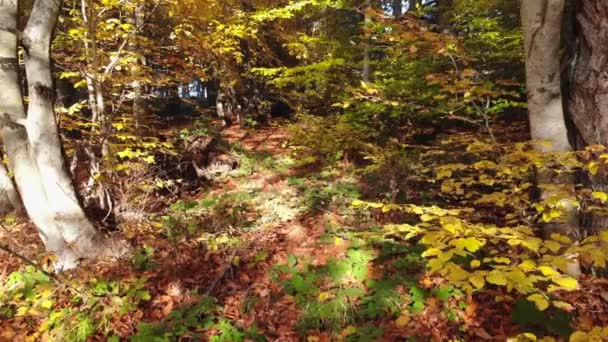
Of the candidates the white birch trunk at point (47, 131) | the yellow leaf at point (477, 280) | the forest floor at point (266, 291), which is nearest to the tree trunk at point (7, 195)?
the forest floor at point (266, 291)

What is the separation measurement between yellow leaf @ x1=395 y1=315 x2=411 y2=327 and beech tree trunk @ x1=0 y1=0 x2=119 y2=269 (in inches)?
162

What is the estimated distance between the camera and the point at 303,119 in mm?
7867

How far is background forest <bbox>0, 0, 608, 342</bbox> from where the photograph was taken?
10.8 feet

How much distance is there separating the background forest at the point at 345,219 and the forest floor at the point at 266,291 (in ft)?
0.08

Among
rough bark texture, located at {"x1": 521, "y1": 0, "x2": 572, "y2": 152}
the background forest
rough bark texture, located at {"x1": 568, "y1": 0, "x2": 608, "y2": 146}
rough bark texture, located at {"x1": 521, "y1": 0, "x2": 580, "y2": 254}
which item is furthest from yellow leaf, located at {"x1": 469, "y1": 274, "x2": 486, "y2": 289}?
rough bark texture, located at {"x1": 568, "y1": 0, "x2": 608, "y2": 146}

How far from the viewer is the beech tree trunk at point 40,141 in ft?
14.5

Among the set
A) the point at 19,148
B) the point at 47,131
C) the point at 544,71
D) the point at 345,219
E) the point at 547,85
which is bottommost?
the point at 345,219

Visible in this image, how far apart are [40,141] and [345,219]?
14.6 feet

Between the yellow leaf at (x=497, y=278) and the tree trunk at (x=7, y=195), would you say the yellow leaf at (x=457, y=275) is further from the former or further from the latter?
the tree trunk at (x=7, y=195)

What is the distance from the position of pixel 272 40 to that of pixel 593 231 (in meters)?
11.6

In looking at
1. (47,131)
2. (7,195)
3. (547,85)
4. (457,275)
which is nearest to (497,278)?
(457,275)

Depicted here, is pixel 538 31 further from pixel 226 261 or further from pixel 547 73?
pixel 226 261

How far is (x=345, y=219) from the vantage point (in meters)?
5.93

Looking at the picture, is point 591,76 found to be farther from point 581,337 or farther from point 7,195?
point 7,195
